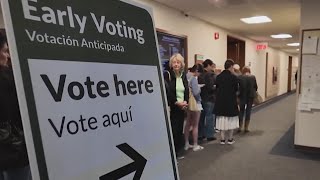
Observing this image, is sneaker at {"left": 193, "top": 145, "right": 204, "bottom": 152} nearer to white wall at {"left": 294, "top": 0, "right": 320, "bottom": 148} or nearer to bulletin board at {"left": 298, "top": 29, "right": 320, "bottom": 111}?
white wall at {"left": 294, "top": 0, "right": 320, "bottom": 148}

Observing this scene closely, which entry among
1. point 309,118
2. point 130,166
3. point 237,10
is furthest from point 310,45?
point 130,166

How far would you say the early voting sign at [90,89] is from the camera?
761 mm

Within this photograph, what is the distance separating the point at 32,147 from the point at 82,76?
0.25 metres

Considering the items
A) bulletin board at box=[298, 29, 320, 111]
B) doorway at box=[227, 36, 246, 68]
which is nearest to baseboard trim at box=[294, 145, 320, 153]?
bulletin board at box=[298, 29, 320, 111]

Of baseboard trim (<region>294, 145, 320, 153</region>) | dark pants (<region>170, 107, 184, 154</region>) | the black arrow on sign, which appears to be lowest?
baseboard trim (<region>294, 145, 320, 153</region>)

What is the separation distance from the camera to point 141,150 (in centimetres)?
108

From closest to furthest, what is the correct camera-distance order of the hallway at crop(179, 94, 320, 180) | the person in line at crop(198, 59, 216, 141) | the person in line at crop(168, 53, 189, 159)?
the hallway at crop(179, 94, 320, 180) < the person in line at crop(168, 53, 189, 159) < the person in line at crop(198, 59, 216, 141)

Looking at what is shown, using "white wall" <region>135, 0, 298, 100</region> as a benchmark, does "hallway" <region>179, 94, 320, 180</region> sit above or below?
below

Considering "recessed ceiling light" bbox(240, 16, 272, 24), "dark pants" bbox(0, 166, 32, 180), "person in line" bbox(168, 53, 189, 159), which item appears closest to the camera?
"dark pants" bbox(0, 166, 32, 180)

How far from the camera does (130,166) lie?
3.34 feet

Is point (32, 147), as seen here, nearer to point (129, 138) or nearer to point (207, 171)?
point (129, 138)

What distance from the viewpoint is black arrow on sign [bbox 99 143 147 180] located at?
3.12 feet

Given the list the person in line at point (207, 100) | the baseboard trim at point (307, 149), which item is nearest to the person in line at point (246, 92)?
the person in line at point (207, 100)

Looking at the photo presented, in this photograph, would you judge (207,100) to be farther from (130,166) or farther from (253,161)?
(130,166)
